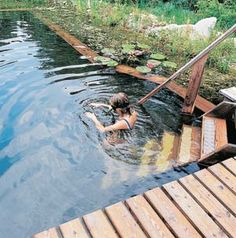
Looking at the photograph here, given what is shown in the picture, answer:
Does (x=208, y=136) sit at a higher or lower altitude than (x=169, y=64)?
higher

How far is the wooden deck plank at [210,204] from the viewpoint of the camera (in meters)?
3.29

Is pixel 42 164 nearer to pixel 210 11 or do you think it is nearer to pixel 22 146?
pixel 22 146

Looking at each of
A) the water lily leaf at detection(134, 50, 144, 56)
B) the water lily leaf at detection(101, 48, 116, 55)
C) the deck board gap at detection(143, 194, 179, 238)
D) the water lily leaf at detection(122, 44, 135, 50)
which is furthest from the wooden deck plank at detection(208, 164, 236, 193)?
the water lily leaf at detection(122, 44, 135, 50)

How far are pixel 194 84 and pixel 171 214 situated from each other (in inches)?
118

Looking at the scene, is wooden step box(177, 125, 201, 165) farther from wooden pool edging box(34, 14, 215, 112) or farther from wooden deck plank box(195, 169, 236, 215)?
wooden pool edging box(34, 14, 215, 112)

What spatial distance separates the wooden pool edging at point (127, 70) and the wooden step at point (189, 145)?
101cm

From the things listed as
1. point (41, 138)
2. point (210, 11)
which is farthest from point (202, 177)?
point (210, 11)

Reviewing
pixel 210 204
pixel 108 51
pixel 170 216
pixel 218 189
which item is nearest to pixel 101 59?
pixel 108 51

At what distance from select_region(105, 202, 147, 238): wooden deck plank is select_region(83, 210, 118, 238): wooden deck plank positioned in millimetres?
56

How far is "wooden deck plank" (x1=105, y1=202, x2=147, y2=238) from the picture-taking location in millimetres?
3113

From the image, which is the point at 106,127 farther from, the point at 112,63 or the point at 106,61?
the point at 106,61

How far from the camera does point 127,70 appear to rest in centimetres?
829

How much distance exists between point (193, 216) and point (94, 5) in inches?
477

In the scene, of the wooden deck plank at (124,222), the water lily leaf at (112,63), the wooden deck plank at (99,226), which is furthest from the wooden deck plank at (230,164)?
the water lily leaf at (112,63)
